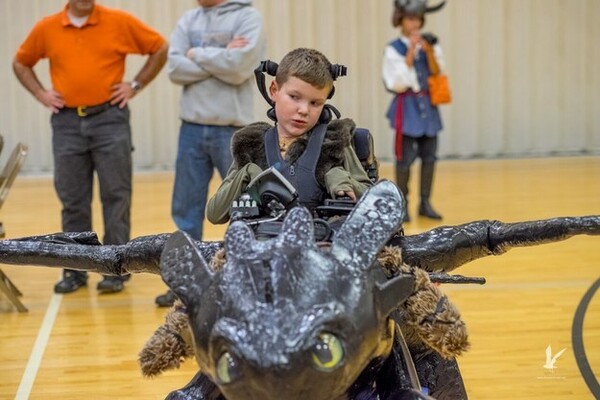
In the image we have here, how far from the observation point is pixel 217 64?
587 cm

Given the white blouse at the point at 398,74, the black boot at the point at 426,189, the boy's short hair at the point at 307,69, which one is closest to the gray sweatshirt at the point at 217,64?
the white blouse at the point at 398,74

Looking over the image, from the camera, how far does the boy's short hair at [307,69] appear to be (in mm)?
2580

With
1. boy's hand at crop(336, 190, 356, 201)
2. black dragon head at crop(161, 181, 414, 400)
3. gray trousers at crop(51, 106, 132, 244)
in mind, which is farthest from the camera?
gray trousers at crop(51, 106, 132, 244)

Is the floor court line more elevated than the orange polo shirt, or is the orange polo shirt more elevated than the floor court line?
the orange polo shirt

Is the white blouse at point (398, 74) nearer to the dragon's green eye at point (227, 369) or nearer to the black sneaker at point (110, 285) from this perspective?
the black sneaker at point (110, 285)

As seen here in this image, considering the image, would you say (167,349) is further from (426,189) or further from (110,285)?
(426,189)

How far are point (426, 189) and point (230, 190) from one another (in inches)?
238

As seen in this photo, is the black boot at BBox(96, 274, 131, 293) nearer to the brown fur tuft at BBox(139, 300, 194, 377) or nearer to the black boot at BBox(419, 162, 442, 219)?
the black boot at BBox(419, 162, 442, 219)

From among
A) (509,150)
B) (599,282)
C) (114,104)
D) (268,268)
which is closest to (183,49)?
(114,104)

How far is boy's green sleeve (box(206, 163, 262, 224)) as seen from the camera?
8.18ft

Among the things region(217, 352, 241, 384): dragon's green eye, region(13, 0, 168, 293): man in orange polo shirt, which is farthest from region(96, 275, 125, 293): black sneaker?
region(217, 352, 241, 384): dragon's green eye

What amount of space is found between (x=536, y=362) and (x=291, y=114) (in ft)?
7.76

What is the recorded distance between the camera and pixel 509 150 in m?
12.5

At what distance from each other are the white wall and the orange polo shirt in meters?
5.45
